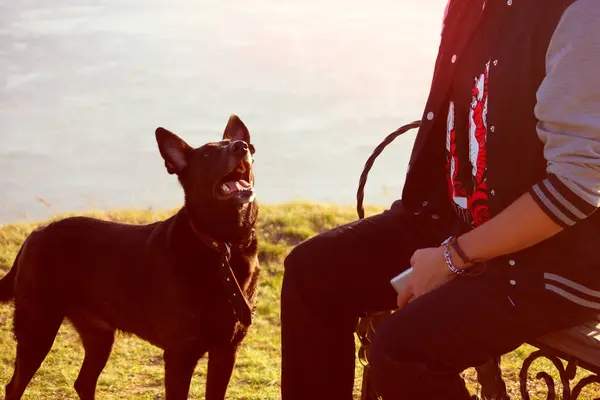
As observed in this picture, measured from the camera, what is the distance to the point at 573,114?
204 centimetres

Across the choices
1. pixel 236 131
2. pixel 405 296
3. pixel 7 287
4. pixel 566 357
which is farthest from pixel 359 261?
pixel 7 287

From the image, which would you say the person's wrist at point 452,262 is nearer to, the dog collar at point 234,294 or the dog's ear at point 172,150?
the dog collar at point 234,294

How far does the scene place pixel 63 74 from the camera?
233 feet

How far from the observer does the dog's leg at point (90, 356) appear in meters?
4.11

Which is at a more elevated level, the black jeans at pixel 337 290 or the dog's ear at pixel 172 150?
the dog's ear at pixel 172 150

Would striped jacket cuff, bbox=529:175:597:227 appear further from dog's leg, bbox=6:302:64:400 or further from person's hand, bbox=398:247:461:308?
dog's leg, bbox=6:302:64:400

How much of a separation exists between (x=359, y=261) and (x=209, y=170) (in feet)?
4.09

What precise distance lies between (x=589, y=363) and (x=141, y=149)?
59.3m

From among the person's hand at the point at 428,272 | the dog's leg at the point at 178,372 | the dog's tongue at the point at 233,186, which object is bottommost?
the dog's leg at the point at 178,372

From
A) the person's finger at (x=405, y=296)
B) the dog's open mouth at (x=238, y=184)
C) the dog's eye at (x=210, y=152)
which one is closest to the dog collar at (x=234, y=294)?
the dog's open mouth at (x=238, y=184)

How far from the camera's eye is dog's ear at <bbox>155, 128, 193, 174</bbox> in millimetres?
3664

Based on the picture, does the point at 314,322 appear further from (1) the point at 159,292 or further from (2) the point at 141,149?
(2) the point at 141,149

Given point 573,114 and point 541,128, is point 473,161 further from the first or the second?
point 573,114

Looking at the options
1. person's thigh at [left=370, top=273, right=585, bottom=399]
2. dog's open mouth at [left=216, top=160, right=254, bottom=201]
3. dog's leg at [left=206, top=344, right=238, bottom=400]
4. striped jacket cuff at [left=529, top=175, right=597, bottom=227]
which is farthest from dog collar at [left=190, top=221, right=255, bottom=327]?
striped jacket cuff at [left=529, top=175, right=597, bottom=227]
